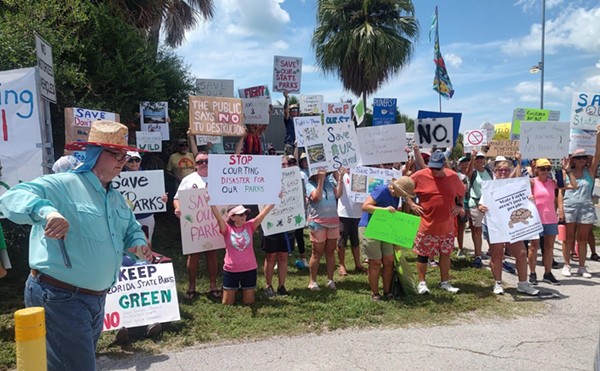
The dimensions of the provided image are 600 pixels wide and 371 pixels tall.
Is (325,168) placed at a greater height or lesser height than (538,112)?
lesser

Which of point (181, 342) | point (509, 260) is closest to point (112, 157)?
point (181, 342)

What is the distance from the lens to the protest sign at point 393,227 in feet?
18.7

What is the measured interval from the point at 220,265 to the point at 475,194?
15.2 ft

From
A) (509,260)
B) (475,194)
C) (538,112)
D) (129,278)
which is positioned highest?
(538,112)

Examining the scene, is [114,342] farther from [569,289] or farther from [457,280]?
[569,289]

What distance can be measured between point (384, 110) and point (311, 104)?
258cm

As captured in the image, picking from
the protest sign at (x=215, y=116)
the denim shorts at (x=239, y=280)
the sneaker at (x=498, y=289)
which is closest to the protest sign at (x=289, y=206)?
the denim shorts at (x=239, y=280)

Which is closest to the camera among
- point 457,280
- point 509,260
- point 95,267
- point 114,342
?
point 95,267

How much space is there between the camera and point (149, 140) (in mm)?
8641

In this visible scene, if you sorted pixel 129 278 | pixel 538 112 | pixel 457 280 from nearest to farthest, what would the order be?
pixel 129 278 → pixel 457 280 → pixel 538 112

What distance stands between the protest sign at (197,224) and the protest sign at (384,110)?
5840 mm

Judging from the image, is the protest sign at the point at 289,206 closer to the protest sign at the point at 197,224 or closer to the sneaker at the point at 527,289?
the protest sign at the point at 197,224

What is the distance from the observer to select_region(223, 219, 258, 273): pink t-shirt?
5.70 meters

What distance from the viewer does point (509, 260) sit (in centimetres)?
845
